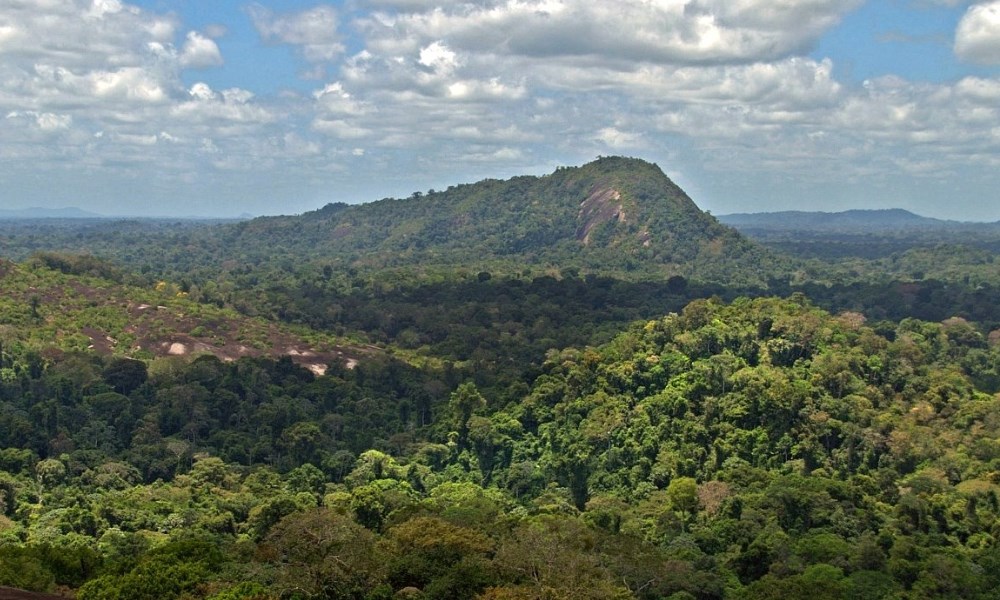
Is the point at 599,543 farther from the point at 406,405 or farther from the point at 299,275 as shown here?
the point at 299,275

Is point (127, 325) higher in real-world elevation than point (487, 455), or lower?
higher

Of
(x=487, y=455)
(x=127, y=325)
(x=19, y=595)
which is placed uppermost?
(x=127, y=325)

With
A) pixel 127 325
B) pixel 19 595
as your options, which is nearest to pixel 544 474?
pixel 19 595

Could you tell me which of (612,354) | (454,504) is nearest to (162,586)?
(454,504)

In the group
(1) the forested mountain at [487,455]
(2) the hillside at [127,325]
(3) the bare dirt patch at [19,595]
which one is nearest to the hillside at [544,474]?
(1) the forested mountain at [487,455]

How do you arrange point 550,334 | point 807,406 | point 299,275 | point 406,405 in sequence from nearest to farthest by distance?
point 807,406
point 406,405
point 550,334
point 299,275

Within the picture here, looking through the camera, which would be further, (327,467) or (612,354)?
(612,354)

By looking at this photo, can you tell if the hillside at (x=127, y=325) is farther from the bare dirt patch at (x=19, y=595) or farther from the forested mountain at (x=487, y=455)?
the bare dirt patch at (x=19, y=595)

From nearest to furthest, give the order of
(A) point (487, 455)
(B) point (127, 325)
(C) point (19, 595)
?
(C) point (19, 595) < (A) point (487, 455) < (B) point (127, 325)

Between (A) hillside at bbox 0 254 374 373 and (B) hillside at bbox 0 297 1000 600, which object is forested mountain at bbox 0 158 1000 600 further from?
(A) hillside at bbox 0 254 374 373

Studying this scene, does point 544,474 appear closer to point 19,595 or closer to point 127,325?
point 19,595

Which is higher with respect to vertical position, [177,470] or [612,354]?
[612,354]
